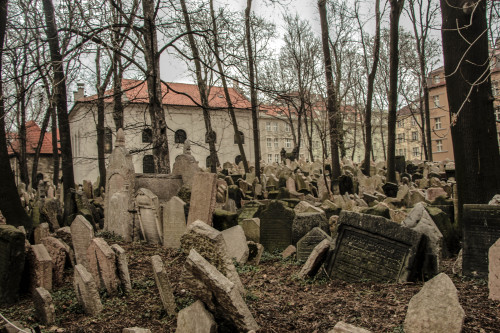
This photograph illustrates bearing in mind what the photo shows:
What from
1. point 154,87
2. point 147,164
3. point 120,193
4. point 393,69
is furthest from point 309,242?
point 147,164

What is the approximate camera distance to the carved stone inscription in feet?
14.7

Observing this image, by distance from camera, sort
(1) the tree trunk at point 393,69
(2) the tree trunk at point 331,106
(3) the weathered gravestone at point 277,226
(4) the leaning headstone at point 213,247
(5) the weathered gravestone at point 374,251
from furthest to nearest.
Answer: (2) the tree trunk at point 331,106 → (1) the tree trunk at point 393,69 → (3) the weathered gravestone at point 277,226 → (5) the weathered gravestone at point 374,251 → (4) the leaning headstone at point 213,247

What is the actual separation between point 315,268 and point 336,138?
963cm

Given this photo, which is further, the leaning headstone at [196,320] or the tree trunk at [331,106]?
the tree trunk at [331,106]

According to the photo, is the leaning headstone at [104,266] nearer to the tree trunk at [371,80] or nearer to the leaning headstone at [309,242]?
Result: the leaning headstone at [309,242]

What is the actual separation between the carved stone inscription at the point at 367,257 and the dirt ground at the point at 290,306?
0.13m

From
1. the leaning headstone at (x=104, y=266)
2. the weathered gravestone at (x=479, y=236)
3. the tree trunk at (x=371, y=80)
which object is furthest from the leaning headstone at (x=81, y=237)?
the tree trunk at (x=371, y=80)

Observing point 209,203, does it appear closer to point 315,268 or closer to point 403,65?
point 315,268

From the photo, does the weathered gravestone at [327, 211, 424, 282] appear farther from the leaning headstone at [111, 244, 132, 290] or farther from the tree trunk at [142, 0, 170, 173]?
the tree trunk at [142, 0, 170, 173]

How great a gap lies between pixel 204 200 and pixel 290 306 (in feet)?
9.73

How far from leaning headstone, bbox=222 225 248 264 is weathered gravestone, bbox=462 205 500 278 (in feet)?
9.04

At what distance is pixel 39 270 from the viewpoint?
4.73m

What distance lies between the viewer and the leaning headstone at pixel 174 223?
6691 mm

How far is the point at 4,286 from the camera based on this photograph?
4.56 m
